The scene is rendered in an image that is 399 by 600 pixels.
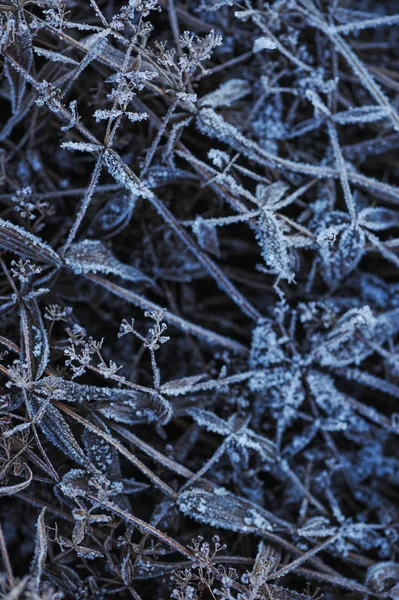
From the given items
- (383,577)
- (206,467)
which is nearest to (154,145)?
(206,467)

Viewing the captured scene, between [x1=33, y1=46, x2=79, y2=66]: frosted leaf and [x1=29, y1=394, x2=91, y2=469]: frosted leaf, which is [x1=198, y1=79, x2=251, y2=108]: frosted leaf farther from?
[x1=29, y1=394, x2=91, y2=469]: frosted leaf

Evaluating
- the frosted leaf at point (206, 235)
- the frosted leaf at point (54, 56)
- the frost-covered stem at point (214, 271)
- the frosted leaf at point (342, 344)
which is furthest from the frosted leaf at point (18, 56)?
the frosted leaf at point (342, 344)

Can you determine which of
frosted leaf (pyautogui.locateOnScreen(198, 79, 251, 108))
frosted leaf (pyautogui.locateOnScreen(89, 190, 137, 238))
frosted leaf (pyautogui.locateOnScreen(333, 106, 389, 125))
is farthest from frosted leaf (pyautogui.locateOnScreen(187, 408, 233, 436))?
frosted leaf (pyautogui.locateOnScreen(333, 106, 389, 125))

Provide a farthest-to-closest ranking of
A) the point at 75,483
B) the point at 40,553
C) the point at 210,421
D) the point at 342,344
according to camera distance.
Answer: the point at 342,344
the point at 210,421
the point at 75,483
the point at 40,553

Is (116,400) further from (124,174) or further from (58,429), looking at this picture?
(124,174)

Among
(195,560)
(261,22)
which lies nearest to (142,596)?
(195,560)
